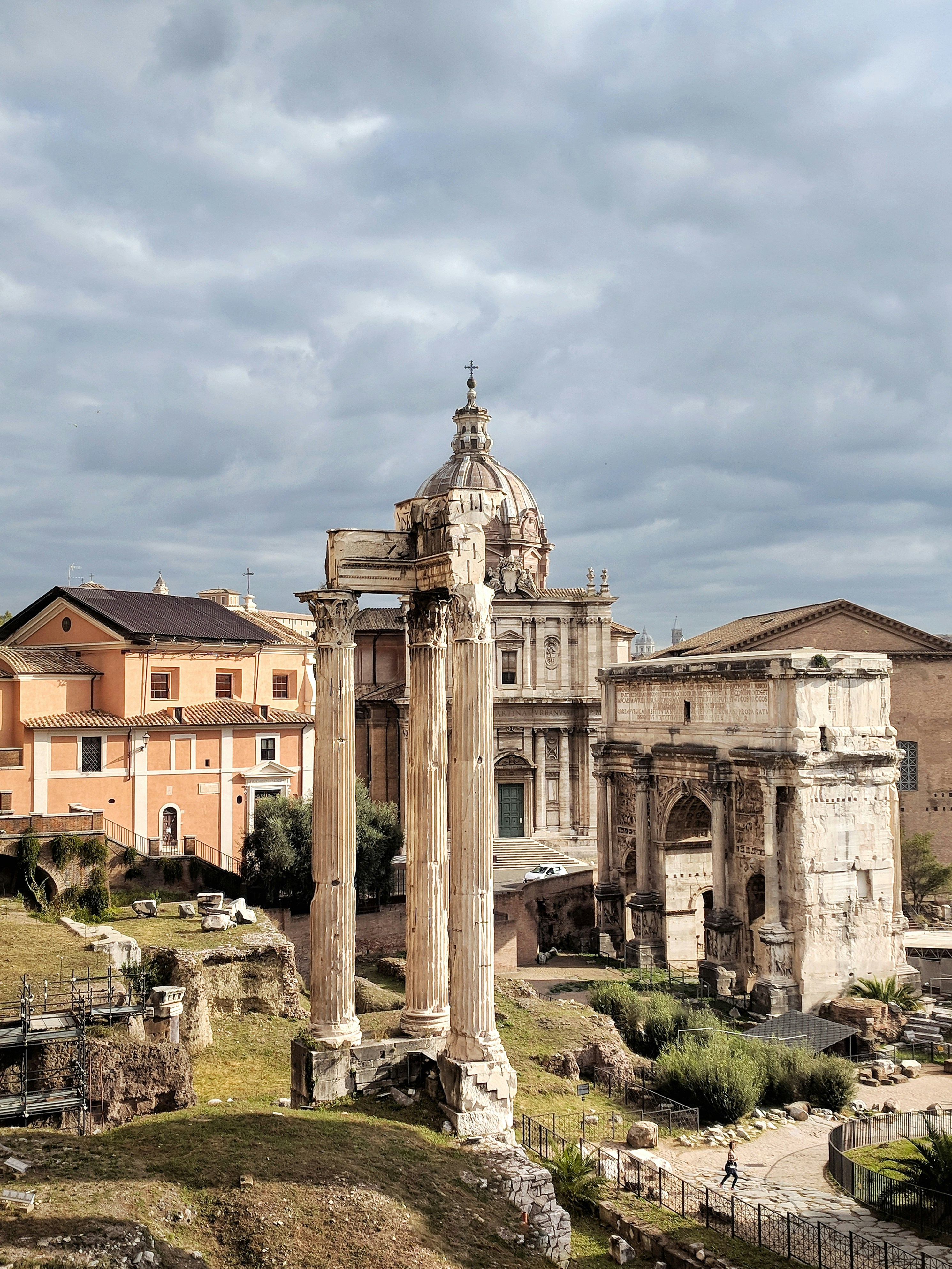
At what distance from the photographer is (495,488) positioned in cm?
5088

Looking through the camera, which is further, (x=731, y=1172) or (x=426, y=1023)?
(x=731, y=1172)

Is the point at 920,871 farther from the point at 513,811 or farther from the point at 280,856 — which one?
the point at 280,856

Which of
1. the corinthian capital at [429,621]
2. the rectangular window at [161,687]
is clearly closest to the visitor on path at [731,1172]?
the corinthian capital at [429,621]

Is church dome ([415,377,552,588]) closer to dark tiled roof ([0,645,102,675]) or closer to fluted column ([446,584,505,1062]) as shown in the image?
dark tiled roof ([0,645,102,675])

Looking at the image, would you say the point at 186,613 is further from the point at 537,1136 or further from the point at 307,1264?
the point at 307,1264

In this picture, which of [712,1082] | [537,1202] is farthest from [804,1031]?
[537,1202]

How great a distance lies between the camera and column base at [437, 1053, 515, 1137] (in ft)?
45.2

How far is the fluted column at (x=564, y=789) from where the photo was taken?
155ft

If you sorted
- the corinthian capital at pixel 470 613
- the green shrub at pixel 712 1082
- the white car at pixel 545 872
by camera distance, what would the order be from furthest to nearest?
the white car at pixel 545 872
the green shrub at pixel 712 1082
the corinthian capital at pixel 470 613

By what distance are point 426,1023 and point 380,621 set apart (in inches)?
1430

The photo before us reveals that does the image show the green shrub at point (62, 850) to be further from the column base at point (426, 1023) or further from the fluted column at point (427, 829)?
the column base at point (426, 1023)

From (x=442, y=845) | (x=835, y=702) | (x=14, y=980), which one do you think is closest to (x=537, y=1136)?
(x=442, y=845)

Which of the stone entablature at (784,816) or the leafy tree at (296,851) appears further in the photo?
the stone entablature at (784,816)

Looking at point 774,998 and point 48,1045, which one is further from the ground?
point 48,1045
